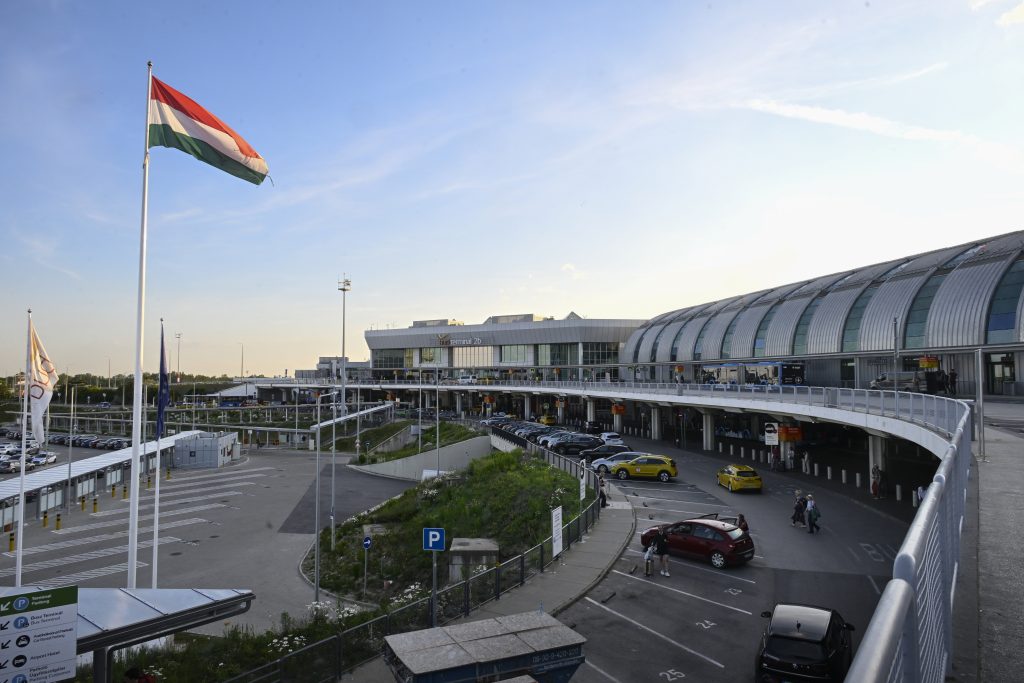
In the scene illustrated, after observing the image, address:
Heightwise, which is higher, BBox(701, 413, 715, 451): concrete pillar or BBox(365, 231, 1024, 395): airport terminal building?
BBox(365, 231, 1024, 395): airport terminal building

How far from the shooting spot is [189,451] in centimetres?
6031

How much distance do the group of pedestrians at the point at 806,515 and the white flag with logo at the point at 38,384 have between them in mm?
26573

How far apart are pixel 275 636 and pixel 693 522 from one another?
43.6 feet

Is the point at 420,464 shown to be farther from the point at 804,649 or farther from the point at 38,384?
the point at 804,649

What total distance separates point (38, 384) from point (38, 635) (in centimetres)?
1542

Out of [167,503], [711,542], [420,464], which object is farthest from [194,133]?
[420,464]

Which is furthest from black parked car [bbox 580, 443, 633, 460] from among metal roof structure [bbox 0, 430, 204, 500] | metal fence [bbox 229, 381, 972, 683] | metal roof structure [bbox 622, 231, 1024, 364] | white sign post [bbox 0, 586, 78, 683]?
white sign post [bbox 0, 586, 78, 683]

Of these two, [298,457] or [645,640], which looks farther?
[298,457]

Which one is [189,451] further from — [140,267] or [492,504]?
[140,267]

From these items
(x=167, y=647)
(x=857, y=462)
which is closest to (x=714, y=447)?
(x=857, y=462)

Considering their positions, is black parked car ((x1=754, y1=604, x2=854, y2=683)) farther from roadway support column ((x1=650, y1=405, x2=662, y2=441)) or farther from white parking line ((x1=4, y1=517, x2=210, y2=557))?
roadway support column ((x1=650, y1=405, x2=662, y2=441))

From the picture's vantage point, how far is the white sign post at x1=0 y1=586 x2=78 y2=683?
26.2ft

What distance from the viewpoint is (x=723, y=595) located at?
58.4 feet

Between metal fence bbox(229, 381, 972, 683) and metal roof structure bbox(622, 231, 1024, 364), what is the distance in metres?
14.6
